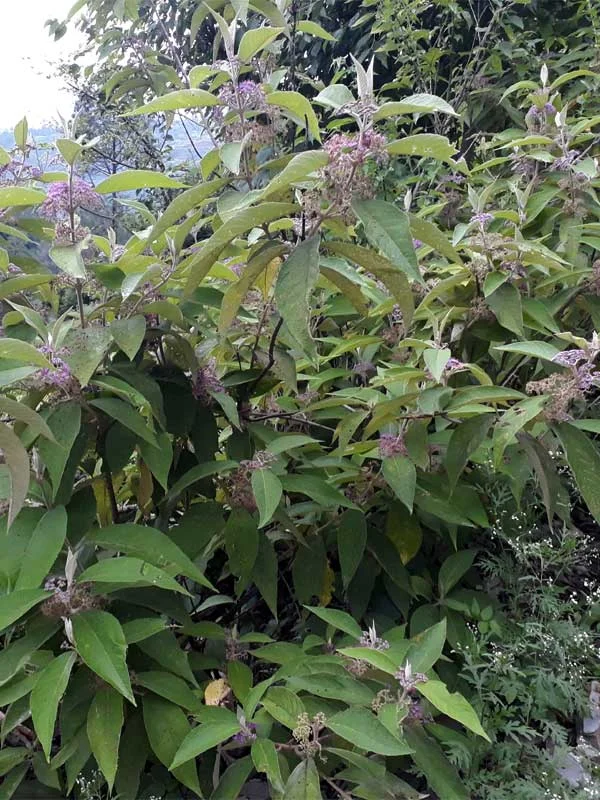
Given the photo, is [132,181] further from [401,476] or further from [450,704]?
[450,704]

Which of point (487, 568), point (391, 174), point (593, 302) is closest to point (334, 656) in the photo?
point (487, 568)

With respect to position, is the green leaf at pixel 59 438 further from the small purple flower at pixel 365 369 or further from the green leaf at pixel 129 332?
the small purple flower at pixel 365 369

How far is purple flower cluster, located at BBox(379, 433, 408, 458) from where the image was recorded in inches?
49.3

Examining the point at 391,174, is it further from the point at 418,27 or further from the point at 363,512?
the point at 363,512

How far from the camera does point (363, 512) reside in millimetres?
1356

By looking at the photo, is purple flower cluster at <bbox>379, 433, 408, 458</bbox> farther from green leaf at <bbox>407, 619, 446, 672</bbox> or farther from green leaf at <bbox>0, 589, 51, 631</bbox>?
green leaf at <bbox>0, 589, 51, 631</bbox>

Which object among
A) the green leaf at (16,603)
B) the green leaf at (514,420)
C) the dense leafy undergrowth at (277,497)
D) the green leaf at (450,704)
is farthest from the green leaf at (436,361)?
the green leaf at (16,603)

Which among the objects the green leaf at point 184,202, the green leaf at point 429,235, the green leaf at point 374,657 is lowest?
the green leaf at point 374,657

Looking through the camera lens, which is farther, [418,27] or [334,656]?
[418,27]

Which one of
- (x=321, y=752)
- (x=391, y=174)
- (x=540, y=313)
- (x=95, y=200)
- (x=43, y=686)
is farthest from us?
(x=391, y=174)

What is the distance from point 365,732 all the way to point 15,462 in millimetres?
582

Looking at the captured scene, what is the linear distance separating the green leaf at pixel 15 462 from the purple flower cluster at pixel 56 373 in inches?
7.5

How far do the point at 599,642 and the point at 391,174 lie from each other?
6.85 ft

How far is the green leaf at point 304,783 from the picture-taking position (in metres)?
0.89
